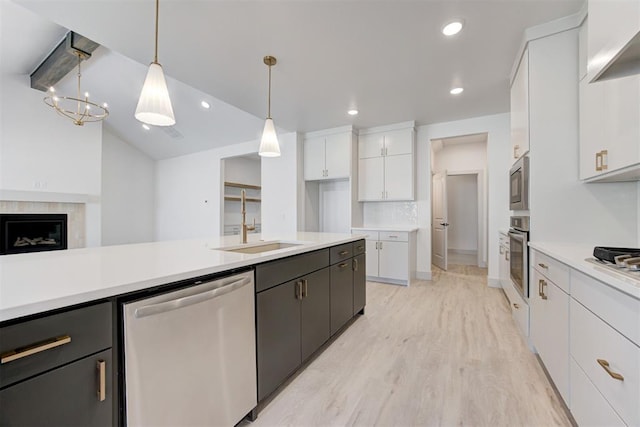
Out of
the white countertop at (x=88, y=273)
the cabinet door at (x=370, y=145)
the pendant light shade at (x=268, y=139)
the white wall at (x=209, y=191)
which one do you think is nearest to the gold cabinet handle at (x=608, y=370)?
the white countertop at (x=88, y=273)

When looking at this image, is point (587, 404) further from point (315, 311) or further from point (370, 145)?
point (370, 145)

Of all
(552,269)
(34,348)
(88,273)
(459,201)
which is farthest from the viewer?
(459,201)

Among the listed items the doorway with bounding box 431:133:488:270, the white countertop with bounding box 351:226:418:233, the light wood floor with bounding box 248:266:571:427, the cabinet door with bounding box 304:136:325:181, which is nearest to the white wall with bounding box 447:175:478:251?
the doorway with bounding box 431:133:488:270

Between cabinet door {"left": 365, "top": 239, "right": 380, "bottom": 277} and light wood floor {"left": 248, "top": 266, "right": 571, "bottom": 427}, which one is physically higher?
cabinet door {"left": 365, "top": 239, "right": 380, "bottom": 277}

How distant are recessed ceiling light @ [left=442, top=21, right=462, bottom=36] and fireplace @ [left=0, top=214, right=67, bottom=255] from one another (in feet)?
24.0

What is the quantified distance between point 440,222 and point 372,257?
1.71 metres

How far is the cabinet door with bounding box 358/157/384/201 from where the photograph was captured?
4527mm

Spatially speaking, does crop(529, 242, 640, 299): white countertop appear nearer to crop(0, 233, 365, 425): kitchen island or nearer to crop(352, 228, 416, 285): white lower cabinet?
crop(0, 233, 365, 425): kitchen island

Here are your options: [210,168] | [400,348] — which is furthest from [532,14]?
[210,168]

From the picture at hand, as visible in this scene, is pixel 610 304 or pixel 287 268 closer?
pixel 610 304

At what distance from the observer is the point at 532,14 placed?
196 cm

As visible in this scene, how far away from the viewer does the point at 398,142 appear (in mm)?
4383

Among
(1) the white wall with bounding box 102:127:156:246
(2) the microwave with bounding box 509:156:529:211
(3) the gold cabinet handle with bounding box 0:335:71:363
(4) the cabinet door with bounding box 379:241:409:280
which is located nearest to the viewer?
(3) the gold cabinet handle with bounding box 0:335:71:363

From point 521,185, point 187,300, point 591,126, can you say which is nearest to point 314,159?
point 521,185
